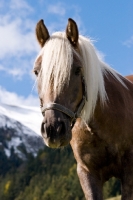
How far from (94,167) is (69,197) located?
364 ft

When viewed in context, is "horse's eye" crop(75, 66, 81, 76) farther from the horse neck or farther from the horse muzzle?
the horse neck

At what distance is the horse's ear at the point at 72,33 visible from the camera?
19.9 ft

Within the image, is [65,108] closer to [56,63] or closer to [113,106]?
[56,63]

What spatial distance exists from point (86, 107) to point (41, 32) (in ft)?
3.81

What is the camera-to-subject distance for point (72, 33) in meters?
6.13

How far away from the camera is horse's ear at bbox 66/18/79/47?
19.9ft

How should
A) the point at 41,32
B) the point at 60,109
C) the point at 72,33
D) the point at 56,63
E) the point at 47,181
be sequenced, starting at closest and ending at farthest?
the point at 60,109, the point at 56,63, the point at 72,33, the point at 41,32, the point at 47,181

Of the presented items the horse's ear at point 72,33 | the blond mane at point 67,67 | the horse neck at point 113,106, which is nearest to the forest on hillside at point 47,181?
the horse neck at point 113,106

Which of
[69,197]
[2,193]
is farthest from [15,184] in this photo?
[69,197]

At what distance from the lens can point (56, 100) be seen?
5.61 meters

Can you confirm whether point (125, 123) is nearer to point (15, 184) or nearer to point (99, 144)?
point (99, 144)

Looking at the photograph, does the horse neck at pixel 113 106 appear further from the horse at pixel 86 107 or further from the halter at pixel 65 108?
the halter at pixel 65 108

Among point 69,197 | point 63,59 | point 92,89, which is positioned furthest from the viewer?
point 69,197

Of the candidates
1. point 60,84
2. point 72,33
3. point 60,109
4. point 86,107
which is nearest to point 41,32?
point 72,33
